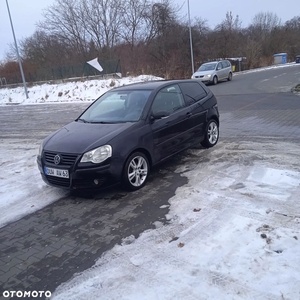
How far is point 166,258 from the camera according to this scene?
3.26m

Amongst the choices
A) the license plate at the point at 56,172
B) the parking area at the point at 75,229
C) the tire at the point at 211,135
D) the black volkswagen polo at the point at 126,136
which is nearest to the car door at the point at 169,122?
the black volkswagen polo at the point at 126,136

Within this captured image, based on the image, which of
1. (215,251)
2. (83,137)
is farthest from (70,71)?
(215,251)

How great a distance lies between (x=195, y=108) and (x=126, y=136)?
214cm

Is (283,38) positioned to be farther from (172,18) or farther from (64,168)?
(64,168)

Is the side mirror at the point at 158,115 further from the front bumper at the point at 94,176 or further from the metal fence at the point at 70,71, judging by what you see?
the metal fence at the point at 70,71

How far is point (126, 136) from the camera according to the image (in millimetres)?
4887

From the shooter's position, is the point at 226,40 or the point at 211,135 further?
the point at 226,40

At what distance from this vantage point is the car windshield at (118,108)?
5.46 m

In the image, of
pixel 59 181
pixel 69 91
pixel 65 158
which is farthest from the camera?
pixel 69 91

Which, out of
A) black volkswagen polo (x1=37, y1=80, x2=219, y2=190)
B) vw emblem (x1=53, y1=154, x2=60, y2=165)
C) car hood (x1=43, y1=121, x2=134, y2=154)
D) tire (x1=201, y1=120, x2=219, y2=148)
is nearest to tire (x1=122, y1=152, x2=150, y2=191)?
black volkswagen polo (x1=37, y1=80, x2=219, y2=190)

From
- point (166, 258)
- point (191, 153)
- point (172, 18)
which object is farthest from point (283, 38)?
point (166, 258)

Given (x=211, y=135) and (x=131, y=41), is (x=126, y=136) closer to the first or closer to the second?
(x=211, y=135)

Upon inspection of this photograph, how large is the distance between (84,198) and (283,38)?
56609 mm

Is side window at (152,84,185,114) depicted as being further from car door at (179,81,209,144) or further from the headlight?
the headlight
